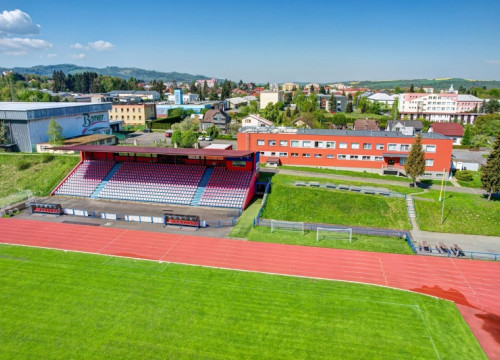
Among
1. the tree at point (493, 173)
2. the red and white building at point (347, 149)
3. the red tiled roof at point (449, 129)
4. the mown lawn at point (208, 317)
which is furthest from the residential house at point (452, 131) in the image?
the mown lawn at point (208, 317)

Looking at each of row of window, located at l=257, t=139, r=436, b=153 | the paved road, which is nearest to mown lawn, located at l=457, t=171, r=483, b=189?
the paved road

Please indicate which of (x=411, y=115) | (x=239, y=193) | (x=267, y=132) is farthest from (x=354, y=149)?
(x=411, y=115)

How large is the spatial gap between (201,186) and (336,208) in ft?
47.7

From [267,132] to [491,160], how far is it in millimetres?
26542

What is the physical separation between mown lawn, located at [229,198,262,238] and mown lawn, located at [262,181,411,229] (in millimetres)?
1354

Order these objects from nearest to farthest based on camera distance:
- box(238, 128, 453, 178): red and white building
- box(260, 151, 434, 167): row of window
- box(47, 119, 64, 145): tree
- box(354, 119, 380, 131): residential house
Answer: box(238, 128, 453, 178): red and white building < box(260, 151, 434, 167): row of window < box(47, 119, 64, 145): tree < box(354, 119, 380, 131): residential house

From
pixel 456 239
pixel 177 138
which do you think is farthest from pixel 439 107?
pixel 456 239

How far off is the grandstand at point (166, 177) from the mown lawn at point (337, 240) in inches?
250

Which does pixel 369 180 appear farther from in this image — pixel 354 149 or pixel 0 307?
pixel 0 307

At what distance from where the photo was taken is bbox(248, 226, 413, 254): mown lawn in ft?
89.9

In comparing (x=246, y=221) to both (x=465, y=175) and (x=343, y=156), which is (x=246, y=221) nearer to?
(x=343, y=156)

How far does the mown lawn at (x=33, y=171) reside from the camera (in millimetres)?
40625

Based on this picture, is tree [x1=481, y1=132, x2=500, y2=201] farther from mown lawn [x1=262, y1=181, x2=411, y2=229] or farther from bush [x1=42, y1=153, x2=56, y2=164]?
bush [x1=42, y1=153, x2=56, y2=164]

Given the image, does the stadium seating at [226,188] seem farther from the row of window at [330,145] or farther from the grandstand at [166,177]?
the row of window at [330,145]
